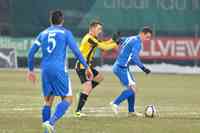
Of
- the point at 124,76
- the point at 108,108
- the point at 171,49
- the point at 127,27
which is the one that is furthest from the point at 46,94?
the point at 127,27

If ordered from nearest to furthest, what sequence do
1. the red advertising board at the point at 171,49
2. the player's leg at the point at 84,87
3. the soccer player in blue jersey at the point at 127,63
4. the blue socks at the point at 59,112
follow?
the blue socks at the point at 59,112 → the player's leg at the point at 84,87 → the soccer player in blue jersey at the point at 127,63 → the red advertising board at the point at 171,49

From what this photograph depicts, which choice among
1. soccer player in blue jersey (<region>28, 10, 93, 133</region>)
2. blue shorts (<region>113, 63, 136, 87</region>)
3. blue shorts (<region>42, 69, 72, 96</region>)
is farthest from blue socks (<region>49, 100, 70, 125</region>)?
blue shorts (<region>113, 63, 136, 87</region>)

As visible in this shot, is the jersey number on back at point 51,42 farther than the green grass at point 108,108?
No

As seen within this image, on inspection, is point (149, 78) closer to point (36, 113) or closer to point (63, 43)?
point (36, 113)

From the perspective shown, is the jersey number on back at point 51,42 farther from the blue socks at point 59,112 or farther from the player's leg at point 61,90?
the blue socks at point 59,112

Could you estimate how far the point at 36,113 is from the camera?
17328 millimetres

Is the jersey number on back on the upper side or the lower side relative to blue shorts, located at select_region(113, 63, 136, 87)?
upper

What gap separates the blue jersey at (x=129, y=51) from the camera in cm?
1709

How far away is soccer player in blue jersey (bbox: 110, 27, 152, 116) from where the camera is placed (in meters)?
17.0

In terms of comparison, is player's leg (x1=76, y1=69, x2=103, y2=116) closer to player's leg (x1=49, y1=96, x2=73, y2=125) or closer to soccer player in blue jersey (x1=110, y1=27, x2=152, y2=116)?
soccer player in blue jersey (x1=110, y1=27, x2=152, y2=116)

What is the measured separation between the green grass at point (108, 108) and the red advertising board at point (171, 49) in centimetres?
515

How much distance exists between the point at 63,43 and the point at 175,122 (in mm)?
3463

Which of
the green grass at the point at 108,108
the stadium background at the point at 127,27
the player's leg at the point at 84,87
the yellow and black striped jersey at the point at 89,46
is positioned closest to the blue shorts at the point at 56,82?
the green grass at the point at 108,108

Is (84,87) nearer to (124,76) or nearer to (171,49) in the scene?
(124,76)
